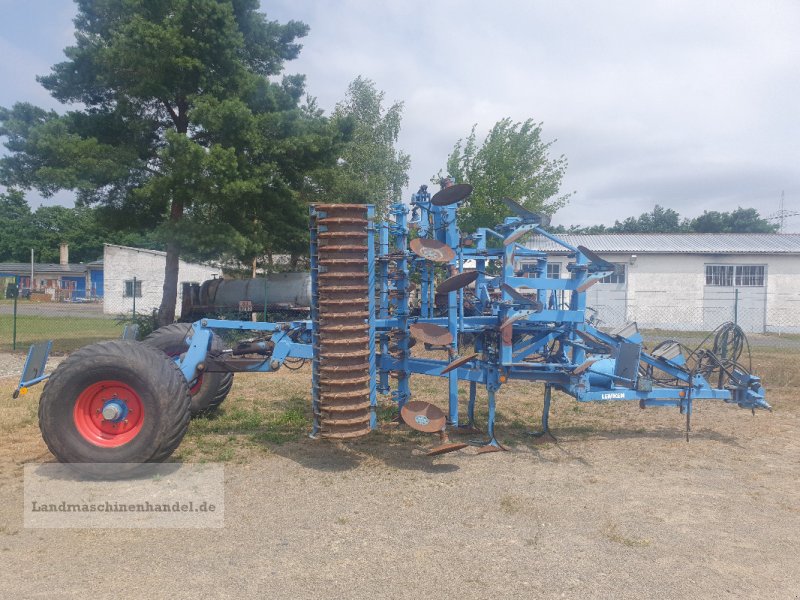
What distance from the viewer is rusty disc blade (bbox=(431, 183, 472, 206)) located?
646cm

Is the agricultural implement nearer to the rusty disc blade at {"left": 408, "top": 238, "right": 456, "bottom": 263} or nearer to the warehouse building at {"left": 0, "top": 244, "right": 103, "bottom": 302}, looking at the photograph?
the rusty disc blade at {"left": 408, "top": 238, "right": 456, "bottom": 263}

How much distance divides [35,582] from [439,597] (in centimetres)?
237

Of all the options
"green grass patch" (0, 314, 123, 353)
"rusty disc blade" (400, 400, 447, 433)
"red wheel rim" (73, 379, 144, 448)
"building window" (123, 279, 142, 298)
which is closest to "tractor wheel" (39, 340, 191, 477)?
"red wheel rim" (73, 379, 144, 448)

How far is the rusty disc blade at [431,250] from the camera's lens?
19.8 feet

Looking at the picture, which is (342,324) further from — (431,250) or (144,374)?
(144,374)

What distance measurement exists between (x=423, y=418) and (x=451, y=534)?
164 cm

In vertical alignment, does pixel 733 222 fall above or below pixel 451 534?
above

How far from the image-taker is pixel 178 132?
53.9 feet

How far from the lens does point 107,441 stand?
5.68 m

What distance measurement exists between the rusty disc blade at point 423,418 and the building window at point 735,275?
2493 cm

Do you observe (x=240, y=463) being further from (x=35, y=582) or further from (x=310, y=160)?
(x=310, y=160)

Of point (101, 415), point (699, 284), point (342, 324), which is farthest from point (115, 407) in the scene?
point (699, 284)

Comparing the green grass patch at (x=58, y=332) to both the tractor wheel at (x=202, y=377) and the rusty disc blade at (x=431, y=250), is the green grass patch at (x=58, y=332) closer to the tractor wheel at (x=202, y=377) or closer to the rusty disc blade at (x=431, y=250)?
the tractor wheel at (x=202, y=377)

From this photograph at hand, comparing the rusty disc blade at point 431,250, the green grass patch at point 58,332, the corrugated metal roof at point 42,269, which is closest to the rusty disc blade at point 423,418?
the rusty disc blade at point 431,250
